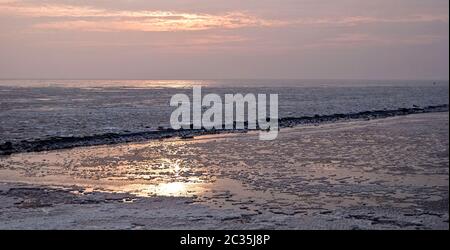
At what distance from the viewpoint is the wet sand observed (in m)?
10.9

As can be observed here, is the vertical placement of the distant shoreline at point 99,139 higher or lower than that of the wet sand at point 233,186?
higher

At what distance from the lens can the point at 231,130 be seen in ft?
104

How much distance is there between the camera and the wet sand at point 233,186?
10945 mm

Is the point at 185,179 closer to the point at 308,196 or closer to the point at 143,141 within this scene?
the point at 308,196

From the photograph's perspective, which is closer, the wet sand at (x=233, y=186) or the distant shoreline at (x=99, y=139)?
the wet sand at (x=233, y=186)

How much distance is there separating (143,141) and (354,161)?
11.9m

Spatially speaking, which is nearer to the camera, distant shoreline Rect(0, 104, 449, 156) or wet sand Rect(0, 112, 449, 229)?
wet sand Rect(0, 112, 449, 229)

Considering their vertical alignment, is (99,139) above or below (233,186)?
above

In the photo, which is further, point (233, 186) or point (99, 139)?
point (99, 139)

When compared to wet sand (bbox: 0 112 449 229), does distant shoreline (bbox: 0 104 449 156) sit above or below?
above

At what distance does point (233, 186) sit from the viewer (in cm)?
1451
